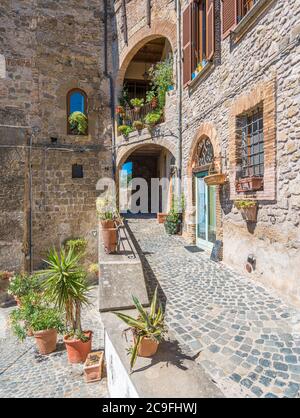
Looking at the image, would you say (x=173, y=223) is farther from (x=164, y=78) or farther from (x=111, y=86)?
(x=111, y=86)

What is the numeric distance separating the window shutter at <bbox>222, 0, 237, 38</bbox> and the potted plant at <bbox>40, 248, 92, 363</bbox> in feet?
19.3

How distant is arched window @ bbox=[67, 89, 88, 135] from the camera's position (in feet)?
38.9

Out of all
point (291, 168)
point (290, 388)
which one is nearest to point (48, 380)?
point (290, 388)

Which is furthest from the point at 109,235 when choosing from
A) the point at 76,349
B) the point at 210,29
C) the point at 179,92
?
the point at 179,92

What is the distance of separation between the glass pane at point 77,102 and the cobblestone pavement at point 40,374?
32.7 feet

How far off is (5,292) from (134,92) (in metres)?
11.3

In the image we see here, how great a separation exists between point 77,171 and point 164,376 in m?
10.9

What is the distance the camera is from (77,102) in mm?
12203

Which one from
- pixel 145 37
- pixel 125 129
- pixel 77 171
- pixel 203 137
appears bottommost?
pixel 77 171

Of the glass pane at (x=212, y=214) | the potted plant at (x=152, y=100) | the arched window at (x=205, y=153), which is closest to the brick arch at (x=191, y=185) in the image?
the arched window at (x=205, y=153)

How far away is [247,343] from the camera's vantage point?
300cm

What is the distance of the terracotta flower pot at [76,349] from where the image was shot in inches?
192

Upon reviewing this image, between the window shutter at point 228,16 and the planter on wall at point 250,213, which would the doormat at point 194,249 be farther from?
the window shutter at point 228,16

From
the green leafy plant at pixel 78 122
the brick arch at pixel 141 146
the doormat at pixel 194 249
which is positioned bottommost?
the doormat at pixel 194 249
